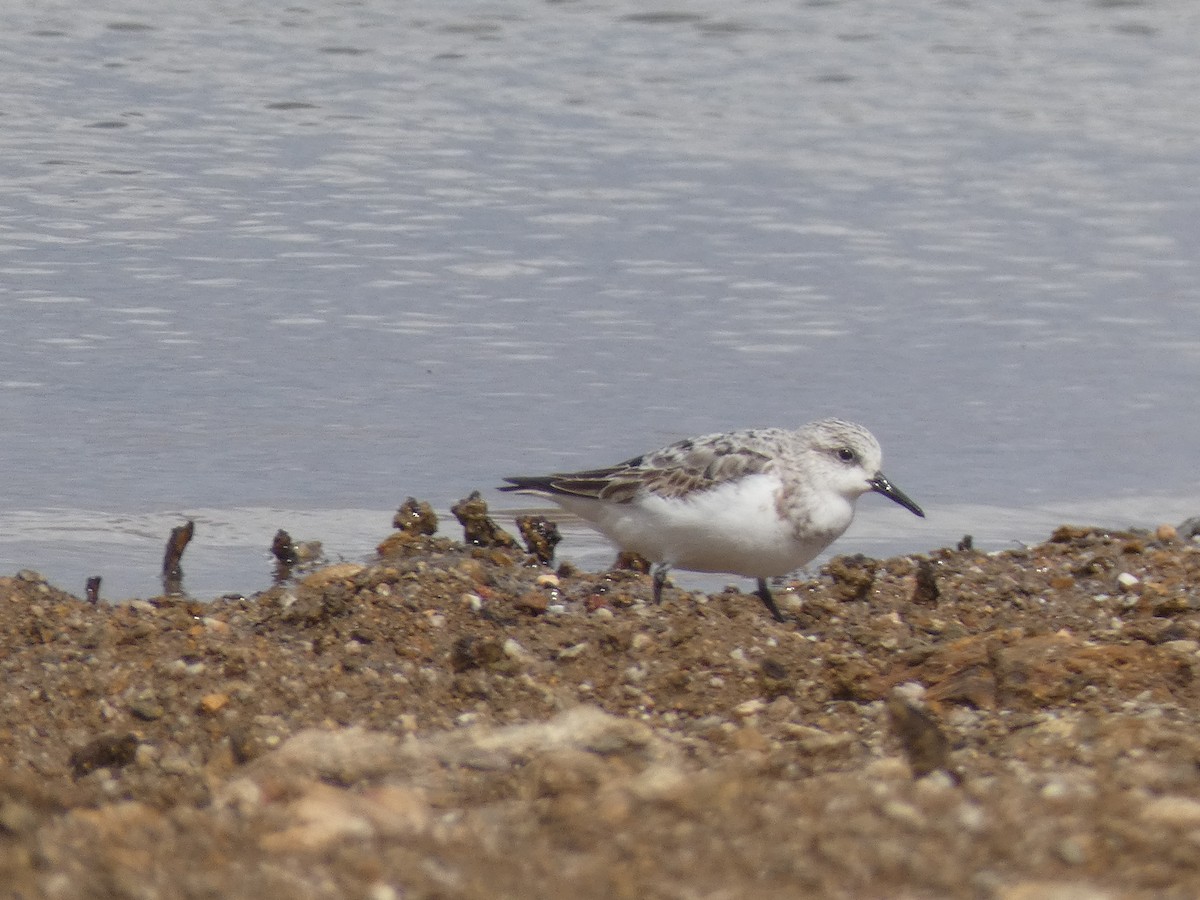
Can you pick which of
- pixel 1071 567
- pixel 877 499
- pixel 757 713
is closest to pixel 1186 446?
pixel 877 499

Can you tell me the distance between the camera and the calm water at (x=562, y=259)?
775cm

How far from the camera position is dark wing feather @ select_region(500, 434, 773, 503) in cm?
623

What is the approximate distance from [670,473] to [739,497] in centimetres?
30

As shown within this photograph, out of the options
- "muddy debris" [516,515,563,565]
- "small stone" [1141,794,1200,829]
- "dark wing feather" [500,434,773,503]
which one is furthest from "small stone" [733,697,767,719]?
"muddy debris" [516,515,563,565]

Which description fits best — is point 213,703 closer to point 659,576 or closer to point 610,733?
point 610,733

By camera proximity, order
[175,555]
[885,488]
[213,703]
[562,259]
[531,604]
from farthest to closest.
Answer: [562,259], [175,555], [885,488], [531,604], [213,703]

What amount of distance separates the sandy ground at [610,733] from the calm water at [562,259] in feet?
3.78

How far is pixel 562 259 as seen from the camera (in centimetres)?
980

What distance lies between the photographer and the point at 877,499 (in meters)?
7.99

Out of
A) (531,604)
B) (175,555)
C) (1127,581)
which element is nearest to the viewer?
(531,604)

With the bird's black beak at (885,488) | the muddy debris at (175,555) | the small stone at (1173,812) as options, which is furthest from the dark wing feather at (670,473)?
the small stone at (1173,812)

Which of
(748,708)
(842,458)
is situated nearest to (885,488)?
(842,458)

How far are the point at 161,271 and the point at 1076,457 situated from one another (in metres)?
4.27

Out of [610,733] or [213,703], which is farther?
[213,703]
